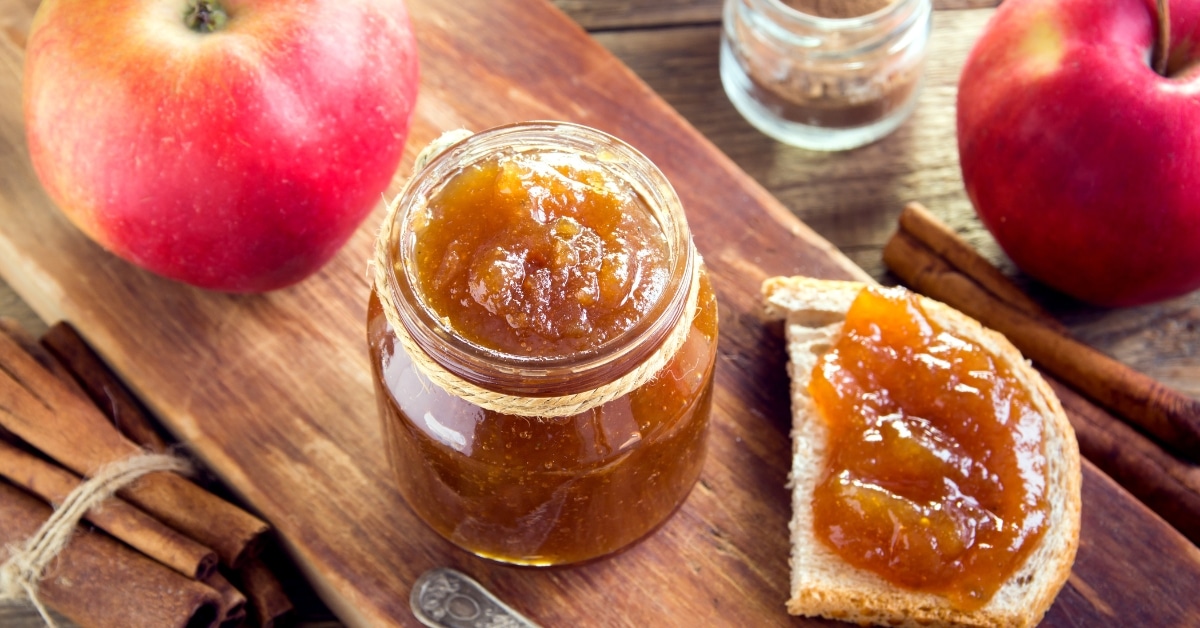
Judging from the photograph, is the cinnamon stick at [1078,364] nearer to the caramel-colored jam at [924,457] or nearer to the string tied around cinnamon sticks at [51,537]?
the caramel-colored jam at [924,457]

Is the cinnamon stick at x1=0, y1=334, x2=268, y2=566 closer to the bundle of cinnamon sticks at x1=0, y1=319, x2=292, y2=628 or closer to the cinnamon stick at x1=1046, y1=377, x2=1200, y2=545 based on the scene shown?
the bundle of cinnamon sticks at x1=0, y1=319, x2=292, y2=628

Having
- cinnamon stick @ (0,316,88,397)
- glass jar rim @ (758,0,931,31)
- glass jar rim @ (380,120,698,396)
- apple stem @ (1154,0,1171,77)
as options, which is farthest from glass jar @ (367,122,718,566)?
apple stem @ (1154,0,1171,77)

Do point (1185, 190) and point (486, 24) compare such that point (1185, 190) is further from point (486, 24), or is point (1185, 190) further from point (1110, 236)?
point (486, 24)

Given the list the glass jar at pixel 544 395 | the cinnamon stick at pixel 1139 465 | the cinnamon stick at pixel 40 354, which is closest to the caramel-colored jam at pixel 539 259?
the glass jar at pixel 544 395

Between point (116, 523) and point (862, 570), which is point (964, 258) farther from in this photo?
point (116, 523)

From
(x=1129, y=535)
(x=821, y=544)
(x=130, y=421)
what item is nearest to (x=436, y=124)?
(x=130, y=421)
